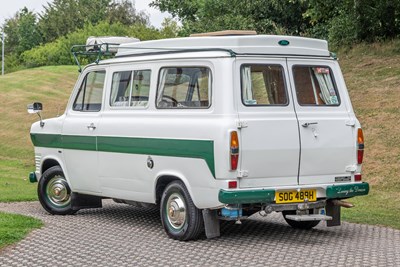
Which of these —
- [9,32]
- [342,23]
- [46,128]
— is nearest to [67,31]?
[9,32]

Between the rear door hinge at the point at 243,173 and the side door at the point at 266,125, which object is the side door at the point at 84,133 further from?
the rear door hinge at the point at 243,173

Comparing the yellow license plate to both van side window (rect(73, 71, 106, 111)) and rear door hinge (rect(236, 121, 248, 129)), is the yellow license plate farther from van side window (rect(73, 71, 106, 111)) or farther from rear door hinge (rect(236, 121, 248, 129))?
van side window (rect(73, 71, 106, 111))

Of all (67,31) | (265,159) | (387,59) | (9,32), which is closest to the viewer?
(265,159)

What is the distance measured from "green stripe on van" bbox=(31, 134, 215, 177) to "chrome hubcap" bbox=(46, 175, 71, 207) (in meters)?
0.54

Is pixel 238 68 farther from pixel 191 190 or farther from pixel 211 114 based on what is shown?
pixel 191 190

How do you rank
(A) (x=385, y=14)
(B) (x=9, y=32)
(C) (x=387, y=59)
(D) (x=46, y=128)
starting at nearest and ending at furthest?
(D) (x=46, y=128) → (C) (x=387, y=59) → (A) (x=385, y=14) → (B) (x=9, y=32)

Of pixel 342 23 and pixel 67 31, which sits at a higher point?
pixel 67 31

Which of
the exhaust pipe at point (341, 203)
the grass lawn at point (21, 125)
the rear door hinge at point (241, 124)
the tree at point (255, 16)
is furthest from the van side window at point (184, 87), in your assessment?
the tree at point (255, 16)

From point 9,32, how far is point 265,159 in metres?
83.0

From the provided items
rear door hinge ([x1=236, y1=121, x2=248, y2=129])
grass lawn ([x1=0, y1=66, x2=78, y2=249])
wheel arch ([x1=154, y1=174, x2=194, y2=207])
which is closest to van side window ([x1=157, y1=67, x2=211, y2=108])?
rear door hinge ([x1=236, y1=121, x2=248, y2=129])

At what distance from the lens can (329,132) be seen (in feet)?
33.3

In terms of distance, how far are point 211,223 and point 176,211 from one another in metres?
0.53

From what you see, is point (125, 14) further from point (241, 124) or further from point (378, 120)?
point (241, 124)

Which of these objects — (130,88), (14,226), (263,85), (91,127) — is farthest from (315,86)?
(14,226)
